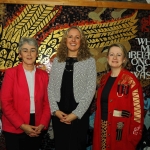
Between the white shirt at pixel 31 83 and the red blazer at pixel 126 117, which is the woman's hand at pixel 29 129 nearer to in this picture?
the white shirt at pixel 31 83

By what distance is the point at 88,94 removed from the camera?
1.91 meters

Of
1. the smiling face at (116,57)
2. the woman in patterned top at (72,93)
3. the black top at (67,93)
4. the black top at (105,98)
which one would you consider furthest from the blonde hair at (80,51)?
the black top at (105,98)

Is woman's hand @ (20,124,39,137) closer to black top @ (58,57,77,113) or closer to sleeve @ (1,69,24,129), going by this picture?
sleeve @ (1,69,24,129)

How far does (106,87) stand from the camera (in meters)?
2.01

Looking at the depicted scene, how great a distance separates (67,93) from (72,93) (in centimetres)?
5

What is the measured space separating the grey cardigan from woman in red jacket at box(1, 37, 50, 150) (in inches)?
4.5

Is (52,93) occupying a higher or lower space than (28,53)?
lower

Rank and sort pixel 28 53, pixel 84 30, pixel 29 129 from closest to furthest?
pixel 29 129 < pixel 28 53 < pixel 84 30

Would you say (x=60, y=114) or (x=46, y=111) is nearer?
(x=60, y=114)

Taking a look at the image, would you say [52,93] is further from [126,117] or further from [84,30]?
[84,30]

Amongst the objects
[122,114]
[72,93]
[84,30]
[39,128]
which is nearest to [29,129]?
[39,128]

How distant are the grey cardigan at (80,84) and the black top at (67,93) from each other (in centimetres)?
3

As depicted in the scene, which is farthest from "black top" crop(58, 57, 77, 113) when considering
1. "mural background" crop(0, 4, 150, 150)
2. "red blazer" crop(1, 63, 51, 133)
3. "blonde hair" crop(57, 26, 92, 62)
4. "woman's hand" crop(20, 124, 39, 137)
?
"mural background" crop(0, 4, 150, 150)

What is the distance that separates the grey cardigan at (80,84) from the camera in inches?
74.4
